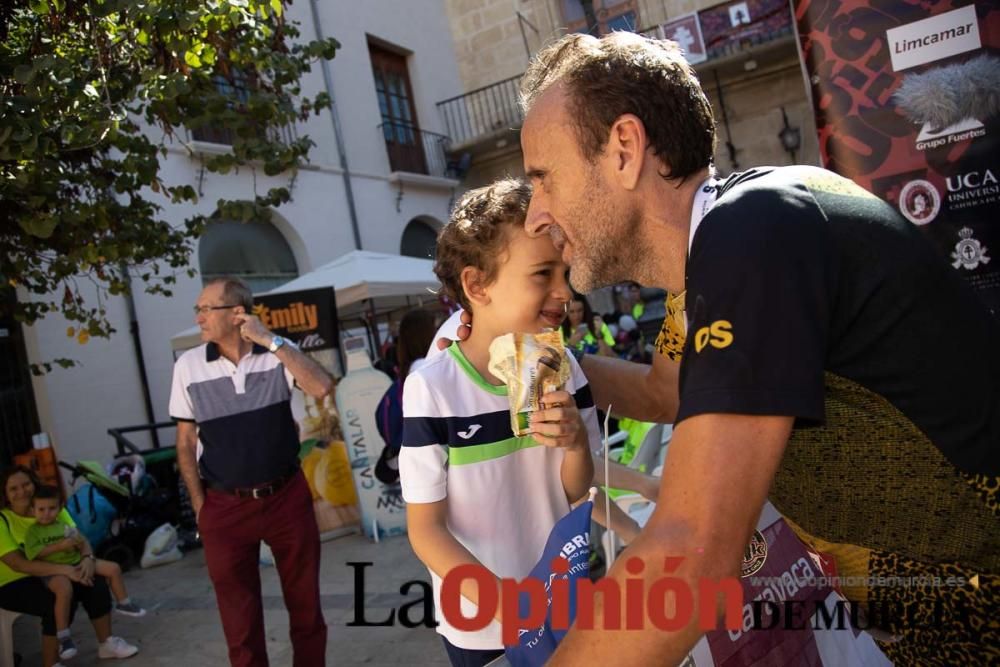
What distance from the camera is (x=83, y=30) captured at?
418 cm

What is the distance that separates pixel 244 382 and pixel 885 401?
3284mm

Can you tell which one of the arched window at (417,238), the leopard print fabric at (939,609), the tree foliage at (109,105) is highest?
the arched window at (417,238)

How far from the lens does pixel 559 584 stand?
51.2 inches

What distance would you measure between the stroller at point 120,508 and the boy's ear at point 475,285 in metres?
6.10

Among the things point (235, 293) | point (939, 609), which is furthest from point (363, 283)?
point (939, 609)

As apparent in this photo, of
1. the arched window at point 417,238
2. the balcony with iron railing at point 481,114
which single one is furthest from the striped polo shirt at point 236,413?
the balcony with iron railing at point 481,114

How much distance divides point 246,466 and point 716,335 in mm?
3129

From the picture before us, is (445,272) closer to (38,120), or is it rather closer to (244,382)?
(244,382)

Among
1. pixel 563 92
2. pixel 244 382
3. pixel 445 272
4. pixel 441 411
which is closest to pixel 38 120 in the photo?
pixel 244 382

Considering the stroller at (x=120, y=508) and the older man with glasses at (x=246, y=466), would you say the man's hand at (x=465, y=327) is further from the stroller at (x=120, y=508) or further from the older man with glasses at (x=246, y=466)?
the stroller at (x=120, y=508)

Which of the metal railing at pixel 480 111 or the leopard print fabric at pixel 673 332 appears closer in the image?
the leopard print fabric at pixel 673 332

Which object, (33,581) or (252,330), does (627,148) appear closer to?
(252,330)

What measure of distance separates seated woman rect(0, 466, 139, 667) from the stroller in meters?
1.59

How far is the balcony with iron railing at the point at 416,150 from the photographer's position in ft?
51.0
